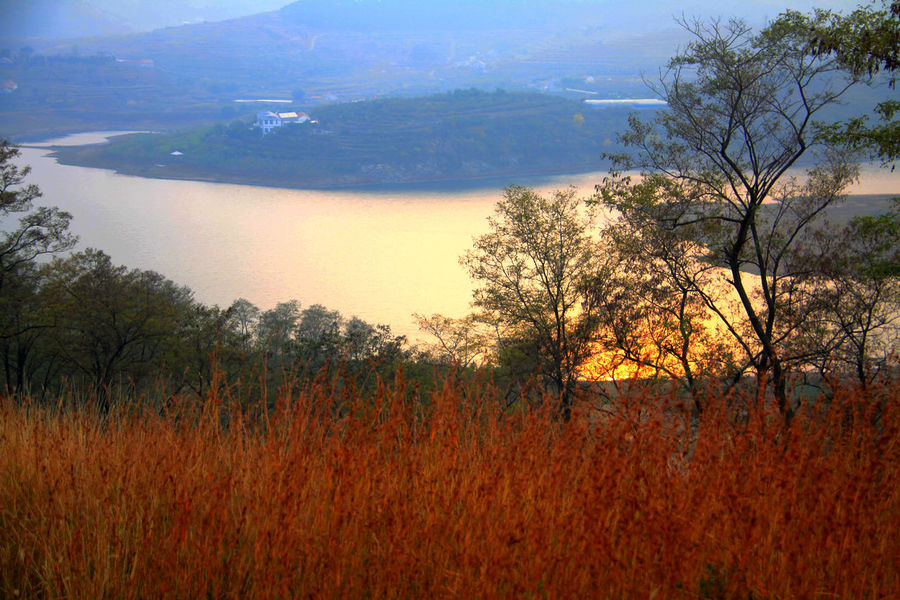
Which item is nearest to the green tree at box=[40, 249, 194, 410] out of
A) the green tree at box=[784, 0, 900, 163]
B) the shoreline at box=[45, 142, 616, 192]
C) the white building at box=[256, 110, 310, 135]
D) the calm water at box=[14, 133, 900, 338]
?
the calm water at box=[14, 133, 900, 338]

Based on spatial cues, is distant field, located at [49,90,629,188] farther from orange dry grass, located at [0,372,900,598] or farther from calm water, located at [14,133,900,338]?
orange dry grass, located at [0,372,900,598]

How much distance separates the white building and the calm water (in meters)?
19.2

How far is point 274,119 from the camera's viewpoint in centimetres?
9625

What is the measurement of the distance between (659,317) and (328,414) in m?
12.0

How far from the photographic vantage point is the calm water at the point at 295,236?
136ft

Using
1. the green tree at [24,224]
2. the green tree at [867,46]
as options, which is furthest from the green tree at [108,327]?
the green tree at [867,46]

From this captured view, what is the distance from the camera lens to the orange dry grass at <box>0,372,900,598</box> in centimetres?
206

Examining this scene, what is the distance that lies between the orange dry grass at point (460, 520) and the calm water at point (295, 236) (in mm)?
29791

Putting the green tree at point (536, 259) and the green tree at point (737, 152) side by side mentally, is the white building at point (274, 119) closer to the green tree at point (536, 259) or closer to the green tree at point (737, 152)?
the green tree at point (536, 259)

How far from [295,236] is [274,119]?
47.4 m

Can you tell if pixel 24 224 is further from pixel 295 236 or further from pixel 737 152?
pixel 295 236

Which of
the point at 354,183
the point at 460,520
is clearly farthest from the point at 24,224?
the point at 354,183

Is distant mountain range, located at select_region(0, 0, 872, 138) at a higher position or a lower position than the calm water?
higher

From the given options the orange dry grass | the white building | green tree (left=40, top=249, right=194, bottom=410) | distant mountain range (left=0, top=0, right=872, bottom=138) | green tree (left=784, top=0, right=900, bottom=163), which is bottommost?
green tree (left=40, top=249, right=194, bottom=410)
